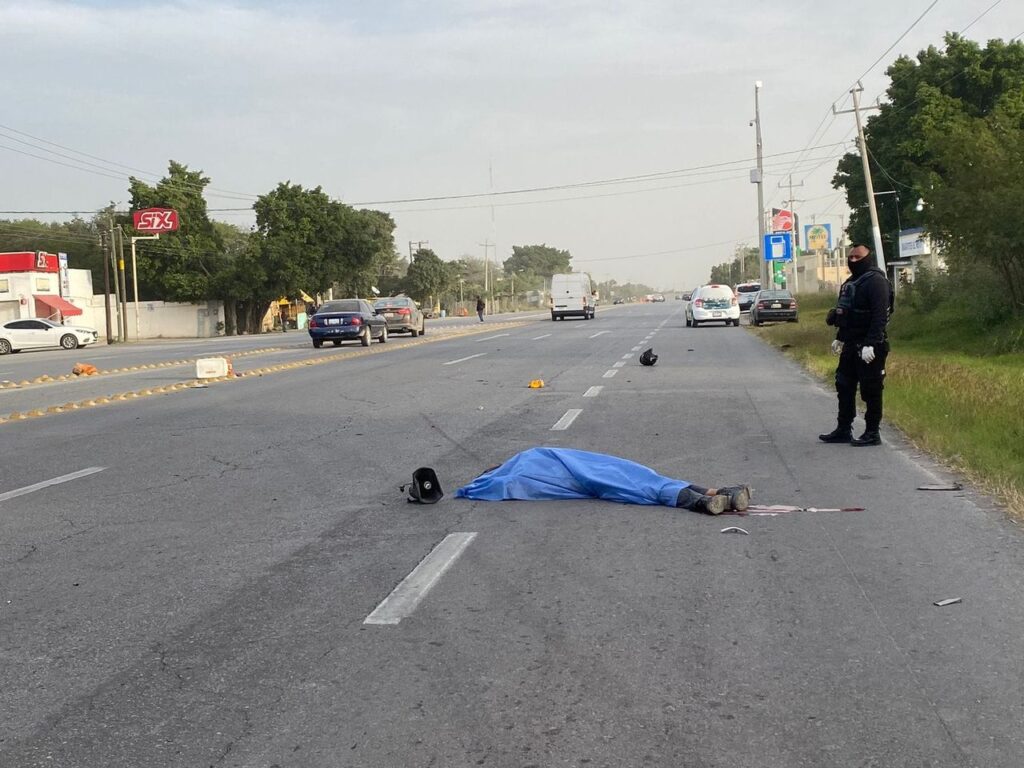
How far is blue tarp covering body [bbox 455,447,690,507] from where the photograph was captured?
7.64 meters


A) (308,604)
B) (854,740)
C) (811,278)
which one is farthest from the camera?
(811,278)

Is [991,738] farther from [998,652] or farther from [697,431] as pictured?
→ [697,431]

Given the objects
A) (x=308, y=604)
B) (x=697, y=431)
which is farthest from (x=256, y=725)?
(x=697, y=431)

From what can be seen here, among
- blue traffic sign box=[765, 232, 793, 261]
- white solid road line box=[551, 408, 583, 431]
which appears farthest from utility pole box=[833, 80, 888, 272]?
white solid road line box=[551, 408, 583, 431]

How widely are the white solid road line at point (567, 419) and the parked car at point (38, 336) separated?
38.8 m

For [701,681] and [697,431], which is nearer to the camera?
[701,681]

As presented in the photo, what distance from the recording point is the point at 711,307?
42.0 m

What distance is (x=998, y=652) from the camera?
14.3 ft

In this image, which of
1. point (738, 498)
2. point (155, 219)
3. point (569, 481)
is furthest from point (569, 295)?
point (738, 498)

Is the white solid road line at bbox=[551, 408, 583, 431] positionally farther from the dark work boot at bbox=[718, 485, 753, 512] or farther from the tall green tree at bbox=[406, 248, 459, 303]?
the tall green tree at bbox=[406, 248, 459, 303]

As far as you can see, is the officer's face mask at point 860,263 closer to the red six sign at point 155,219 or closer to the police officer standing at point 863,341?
the police officer standing at point 863,341

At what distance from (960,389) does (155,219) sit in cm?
6148

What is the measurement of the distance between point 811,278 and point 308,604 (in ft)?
391

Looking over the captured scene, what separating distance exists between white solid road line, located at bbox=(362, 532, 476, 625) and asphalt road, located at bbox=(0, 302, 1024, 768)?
28 mm
